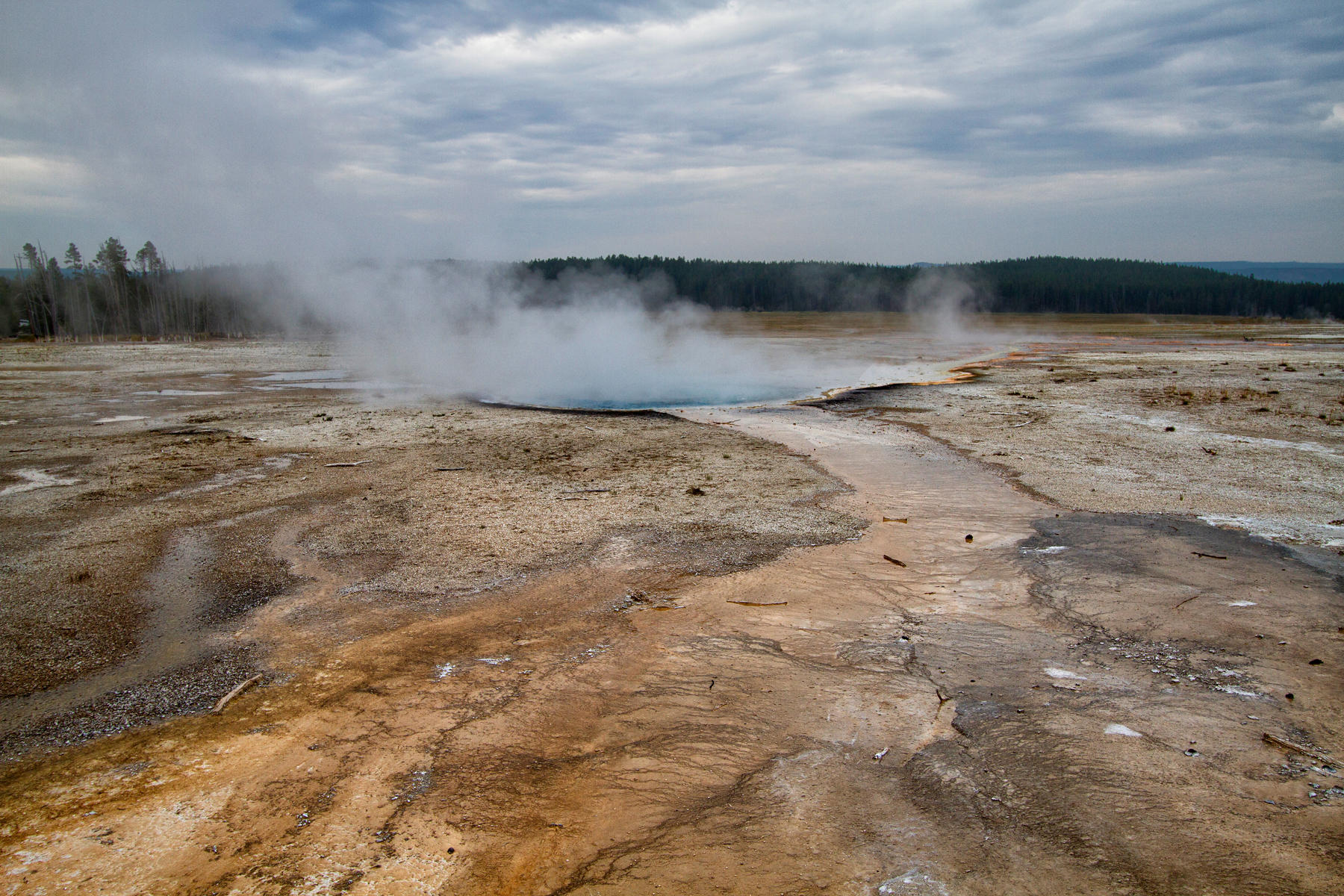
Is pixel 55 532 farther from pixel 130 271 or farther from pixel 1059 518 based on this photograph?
pixel 130 271

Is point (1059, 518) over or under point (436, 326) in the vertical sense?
under

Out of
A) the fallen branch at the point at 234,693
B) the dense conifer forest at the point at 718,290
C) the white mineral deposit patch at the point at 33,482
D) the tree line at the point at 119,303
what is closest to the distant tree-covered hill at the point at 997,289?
the dense conifer forest at the point at 718,290

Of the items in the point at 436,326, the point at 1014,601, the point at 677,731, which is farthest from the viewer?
the point at 436,326

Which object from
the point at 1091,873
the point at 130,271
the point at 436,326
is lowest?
the point at 1091,873

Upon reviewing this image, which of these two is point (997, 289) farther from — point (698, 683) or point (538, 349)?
point (698, 683)

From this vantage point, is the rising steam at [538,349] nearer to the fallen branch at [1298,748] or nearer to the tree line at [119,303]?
the fallen branch at [1298,748]

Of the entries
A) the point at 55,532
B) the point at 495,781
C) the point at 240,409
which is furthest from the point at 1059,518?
the point at 240,409

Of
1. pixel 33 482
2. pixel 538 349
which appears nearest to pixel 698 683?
pixel 33 482

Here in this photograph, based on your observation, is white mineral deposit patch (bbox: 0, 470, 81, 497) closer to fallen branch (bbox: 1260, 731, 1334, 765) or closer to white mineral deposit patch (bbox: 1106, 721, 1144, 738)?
Result: white mineral deposit patch (bbox: 1106, 721, 1144, 738)
